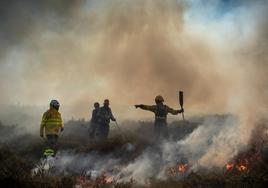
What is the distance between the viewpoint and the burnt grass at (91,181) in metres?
10.4

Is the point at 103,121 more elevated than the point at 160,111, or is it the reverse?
the point at 160,111

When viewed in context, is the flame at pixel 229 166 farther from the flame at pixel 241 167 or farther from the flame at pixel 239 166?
the flame at pixel 241 167

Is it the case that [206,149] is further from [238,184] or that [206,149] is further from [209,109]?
[209,109]

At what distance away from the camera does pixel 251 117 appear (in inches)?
647

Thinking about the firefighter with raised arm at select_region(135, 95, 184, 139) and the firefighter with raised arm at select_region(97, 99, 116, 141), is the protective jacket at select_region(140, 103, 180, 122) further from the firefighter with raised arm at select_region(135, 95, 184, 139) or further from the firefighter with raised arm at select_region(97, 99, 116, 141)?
the firefighter with raised arm at select_region(97, 99, 116, 141)

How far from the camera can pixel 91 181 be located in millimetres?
13102

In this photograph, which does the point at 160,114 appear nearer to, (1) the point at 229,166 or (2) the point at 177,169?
(2) the point at 177,169

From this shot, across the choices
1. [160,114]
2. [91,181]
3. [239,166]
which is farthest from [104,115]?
[239,166]

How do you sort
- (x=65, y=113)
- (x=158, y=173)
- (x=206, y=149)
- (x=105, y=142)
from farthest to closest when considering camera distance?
(x=65, y=113) < (x=105, y=142) < (x=206, y=149) < (x=158, y=173)

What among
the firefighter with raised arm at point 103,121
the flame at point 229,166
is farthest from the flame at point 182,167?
the firefighter with raised arm at point 103,121

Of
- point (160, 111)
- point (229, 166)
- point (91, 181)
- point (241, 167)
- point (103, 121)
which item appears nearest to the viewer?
point (91, 181)

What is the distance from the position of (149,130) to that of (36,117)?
11930mm

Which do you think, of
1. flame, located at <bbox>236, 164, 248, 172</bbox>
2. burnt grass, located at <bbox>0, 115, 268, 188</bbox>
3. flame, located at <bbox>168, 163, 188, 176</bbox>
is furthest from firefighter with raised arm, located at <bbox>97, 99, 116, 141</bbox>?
flame, located at <bbox>236, 164, 248, 172</bbox>

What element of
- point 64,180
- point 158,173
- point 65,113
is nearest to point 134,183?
point 158,173
